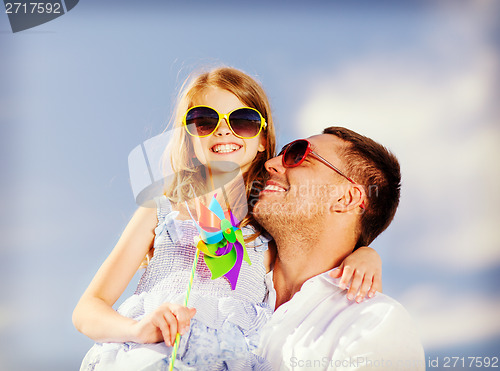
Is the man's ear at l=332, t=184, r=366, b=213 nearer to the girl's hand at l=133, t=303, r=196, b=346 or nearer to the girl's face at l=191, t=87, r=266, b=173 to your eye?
the girl's face at l=191, t=87, r=266, b=173

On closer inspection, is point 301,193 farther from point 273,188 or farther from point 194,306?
point 194,306

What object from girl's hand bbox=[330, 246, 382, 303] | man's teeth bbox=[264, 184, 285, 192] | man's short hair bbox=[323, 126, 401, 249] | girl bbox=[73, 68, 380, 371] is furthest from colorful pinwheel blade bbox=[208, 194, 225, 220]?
man's short hair bbox=[323, 126, 401, 249]

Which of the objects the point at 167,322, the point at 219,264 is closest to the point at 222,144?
the point at 219,264

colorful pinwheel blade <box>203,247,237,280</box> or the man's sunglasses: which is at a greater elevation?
the man's sunglasses

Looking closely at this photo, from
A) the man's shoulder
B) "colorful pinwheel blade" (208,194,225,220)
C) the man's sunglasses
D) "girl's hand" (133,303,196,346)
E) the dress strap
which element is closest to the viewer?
"girl's hand" (133,303,196,346)

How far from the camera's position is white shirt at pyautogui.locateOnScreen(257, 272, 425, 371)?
1.84 m

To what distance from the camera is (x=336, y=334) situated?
6.56 feet

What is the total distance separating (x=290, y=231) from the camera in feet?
8.13

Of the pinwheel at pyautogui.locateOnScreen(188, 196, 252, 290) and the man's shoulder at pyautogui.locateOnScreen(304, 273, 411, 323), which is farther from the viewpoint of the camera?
the pinwheel at pyautogui.locateOnScreen(188, 196, 252, 290)

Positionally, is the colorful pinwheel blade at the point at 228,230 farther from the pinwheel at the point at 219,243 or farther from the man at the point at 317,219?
the man at the point at 317,219

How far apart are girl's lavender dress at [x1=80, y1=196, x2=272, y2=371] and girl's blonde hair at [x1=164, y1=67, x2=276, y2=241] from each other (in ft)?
0.65

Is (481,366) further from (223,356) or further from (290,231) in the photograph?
(223,356)

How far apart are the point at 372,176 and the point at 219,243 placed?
39.8 inches

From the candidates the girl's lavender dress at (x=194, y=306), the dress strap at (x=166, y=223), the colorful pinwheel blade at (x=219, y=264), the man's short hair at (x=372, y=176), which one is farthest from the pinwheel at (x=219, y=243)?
the man's short hair at (x=372, y=176)
